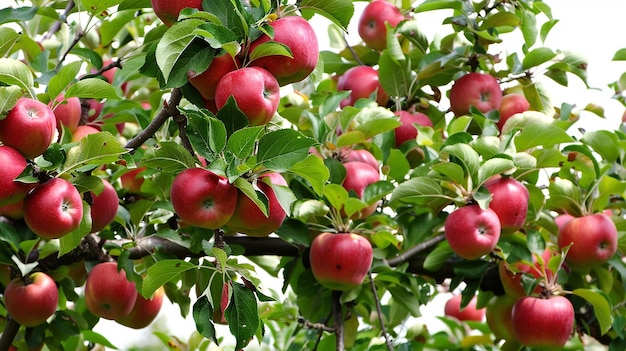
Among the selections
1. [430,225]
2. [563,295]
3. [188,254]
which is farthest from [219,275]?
[563,295]

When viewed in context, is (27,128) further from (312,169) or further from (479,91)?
(479,91)

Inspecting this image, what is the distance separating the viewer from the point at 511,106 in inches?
84.1

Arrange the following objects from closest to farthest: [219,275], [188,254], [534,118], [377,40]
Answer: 1. [219,275]
2. [188,254]
3. [534,118]
4. [377,40]

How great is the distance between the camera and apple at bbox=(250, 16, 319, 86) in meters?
1.17

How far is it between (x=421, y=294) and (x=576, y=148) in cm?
54

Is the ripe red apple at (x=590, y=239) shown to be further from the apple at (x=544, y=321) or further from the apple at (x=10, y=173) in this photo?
the apple at (x=10, y=173)

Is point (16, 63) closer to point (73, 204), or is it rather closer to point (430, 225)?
point (73, 204)

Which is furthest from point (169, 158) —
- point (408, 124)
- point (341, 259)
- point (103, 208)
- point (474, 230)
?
point (408, 124)

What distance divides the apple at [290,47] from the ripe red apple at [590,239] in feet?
3.36

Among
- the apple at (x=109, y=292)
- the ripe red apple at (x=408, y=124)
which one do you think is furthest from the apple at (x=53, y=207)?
the ripe red apple at (x=408, y=124)

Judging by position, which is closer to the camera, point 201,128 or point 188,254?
point 201,128

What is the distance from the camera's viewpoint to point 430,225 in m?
1.93

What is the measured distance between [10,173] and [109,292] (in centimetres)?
64

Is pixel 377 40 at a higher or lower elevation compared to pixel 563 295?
higher
